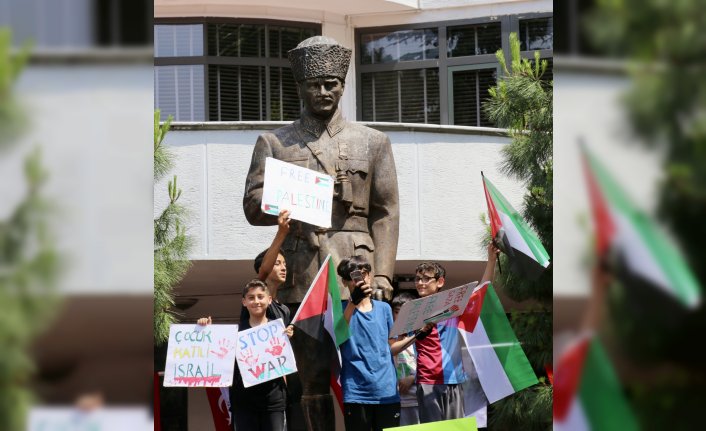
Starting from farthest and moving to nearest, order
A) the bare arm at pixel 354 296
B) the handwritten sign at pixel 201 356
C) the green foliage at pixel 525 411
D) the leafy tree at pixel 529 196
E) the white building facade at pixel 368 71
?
the white building facade at pixel 368 71, the green foliage at pixel 525 411, the leafy tree at pixel 529 196, the handwritten sign at pixel 201 356, the bare arm at pixel 354 296

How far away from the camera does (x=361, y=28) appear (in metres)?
19.2

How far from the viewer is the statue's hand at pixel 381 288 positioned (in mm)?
6582

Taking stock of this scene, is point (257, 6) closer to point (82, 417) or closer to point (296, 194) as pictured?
point (296, 194)

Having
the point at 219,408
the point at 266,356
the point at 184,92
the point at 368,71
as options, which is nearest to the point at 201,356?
the point at 266,356

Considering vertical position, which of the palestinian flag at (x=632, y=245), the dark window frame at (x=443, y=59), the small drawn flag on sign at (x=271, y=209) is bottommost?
the small drawn flag on sign at (x=271, y=209)

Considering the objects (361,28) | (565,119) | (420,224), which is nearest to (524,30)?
(361,28)

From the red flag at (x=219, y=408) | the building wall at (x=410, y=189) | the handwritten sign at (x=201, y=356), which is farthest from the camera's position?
the building wall at (x=410, y=189)

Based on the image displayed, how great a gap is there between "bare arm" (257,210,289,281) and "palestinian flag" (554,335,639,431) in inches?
182

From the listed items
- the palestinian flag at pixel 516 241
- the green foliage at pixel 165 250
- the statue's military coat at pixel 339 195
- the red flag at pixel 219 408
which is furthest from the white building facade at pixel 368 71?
the statue's military coat at pixel 339 195

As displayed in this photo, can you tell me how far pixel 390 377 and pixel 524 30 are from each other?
12910mm

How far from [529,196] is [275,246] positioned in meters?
6.11

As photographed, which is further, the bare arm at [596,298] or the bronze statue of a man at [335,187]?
the bronze statue of a man at [335,187]

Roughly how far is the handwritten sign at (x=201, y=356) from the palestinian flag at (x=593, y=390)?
16.2 ft

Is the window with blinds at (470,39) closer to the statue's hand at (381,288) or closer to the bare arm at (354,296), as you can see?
the statue's hand at (381,288)
